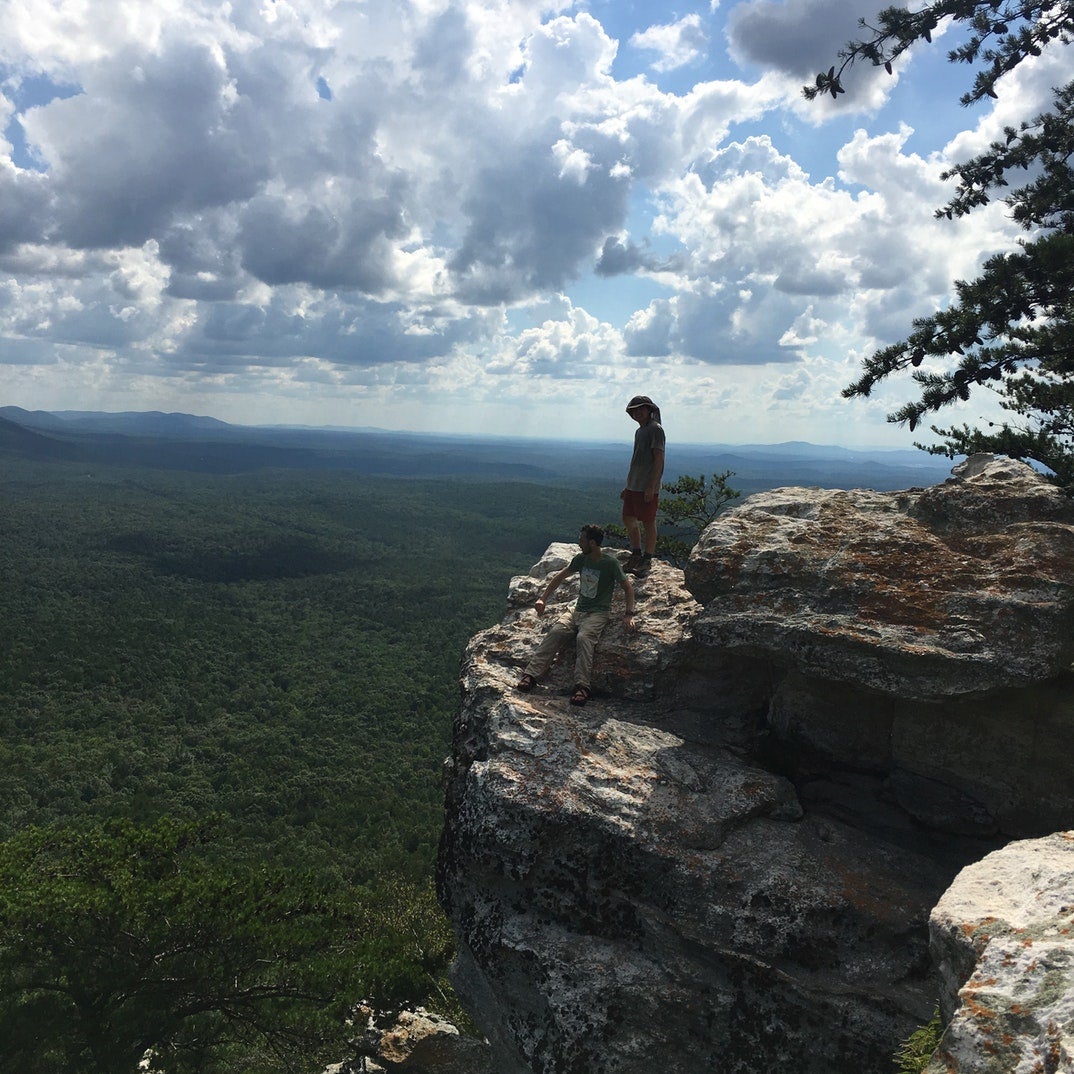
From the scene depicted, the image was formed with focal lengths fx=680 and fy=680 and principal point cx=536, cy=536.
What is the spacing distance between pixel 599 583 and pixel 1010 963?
846 centimetres

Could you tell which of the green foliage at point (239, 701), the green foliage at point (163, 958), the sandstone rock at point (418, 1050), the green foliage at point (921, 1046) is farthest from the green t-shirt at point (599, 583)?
the green foliage at point (239, 701)

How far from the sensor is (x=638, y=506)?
14.7 metres

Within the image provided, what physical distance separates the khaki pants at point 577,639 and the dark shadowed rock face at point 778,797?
784 mm

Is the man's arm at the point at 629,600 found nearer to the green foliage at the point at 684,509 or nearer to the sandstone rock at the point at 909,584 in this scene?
the sandstone rock at the point at 909,584

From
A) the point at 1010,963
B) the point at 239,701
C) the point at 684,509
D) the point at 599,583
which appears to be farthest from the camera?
the point at 239,701

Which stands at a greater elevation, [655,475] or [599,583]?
[655,475]

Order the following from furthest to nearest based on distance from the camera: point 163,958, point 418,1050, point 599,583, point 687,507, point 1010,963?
point 687,507
point 418,1050
point 163,958
point 599,583
point 1010,963

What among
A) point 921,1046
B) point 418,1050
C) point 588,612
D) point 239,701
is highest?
point 588,612

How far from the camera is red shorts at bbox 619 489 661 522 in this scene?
1461 centimetres

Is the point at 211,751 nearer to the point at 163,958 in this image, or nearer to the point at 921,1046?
the point at 163,958

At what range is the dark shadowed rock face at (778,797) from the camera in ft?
29.6

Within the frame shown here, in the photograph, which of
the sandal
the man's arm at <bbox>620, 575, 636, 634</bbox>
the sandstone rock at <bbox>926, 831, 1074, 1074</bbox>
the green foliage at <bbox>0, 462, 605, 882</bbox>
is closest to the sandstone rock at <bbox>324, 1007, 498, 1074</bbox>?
the green foliage at <bbox>0, 462, 605, 882</bbox>

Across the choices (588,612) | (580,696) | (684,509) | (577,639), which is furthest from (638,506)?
(684,509)

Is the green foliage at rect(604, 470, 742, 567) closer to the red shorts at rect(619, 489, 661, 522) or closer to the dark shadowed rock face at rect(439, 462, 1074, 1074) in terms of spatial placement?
the red shorts at rect(619, 489, 661, 522)
